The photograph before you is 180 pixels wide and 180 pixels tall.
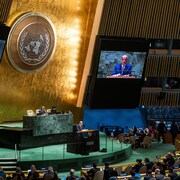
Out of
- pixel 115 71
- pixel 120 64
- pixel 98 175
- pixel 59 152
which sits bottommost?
pixel 98 175

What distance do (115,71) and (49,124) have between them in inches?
224

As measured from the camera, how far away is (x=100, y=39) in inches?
947

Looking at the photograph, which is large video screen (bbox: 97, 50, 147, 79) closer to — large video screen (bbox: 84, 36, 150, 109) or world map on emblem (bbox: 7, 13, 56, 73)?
large video screen (bbox: 84, 36, 150, 109)

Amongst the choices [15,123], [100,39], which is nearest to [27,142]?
[15,123]

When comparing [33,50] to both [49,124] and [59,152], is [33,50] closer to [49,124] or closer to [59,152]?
[49,124]

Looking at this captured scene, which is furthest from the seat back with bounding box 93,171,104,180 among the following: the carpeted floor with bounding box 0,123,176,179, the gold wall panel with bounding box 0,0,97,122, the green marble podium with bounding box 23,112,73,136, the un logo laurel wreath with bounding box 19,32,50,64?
the un logo laurel wreath with bounding box 19,32,50,64

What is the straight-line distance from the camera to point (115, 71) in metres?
25.0

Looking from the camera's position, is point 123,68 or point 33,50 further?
point 123,68

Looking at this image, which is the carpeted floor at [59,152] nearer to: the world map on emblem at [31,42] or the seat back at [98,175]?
the seat back at [98,175]

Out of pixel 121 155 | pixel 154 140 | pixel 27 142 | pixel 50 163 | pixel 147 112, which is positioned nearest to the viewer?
pixel 50 163

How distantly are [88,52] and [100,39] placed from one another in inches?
52.6

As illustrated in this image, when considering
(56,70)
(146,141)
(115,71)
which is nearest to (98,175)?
(146,141)

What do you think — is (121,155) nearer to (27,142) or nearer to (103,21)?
(27,142)

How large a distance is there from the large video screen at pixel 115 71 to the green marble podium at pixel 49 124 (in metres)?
4.02
